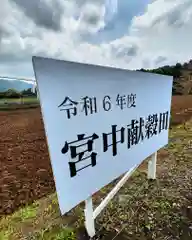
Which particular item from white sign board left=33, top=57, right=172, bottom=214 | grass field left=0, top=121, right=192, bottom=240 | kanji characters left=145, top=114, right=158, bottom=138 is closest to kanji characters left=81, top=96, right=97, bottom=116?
white sign board left=33, top=57, right=172, bottom=214

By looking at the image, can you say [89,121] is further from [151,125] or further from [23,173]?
[23,173]

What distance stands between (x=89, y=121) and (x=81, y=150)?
178mm

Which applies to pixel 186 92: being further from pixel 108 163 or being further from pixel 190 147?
pixel 108 163

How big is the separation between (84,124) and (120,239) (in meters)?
0.92

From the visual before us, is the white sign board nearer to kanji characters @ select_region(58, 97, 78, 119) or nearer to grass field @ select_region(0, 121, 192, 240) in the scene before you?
kanji characters @ select_region(58, 97, 78, 119)

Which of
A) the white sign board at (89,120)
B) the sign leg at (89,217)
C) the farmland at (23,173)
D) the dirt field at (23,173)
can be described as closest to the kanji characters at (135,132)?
the white sign board at (89,120)

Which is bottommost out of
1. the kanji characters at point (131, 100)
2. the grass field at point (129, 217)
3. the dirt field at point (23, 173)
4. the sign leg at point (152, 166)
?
the dirt field at point (23, 173)

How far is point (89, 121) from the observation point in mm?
1078

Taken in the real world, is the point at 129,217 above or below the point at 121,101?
below

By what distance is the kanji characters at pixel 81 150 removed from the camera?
99cm

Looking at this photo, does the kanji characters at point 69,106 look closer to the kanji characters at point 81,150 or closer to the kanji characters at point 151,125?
the kanji characters at point 81,150

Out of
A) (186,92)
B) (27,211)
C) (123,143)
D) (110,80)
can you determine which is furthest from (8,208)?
(186,92)

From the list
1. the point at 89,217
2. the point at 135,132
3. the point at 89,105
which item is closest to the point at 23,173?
the point at 89,217

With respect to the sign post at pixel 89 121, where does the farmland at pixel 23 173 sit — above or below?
below
